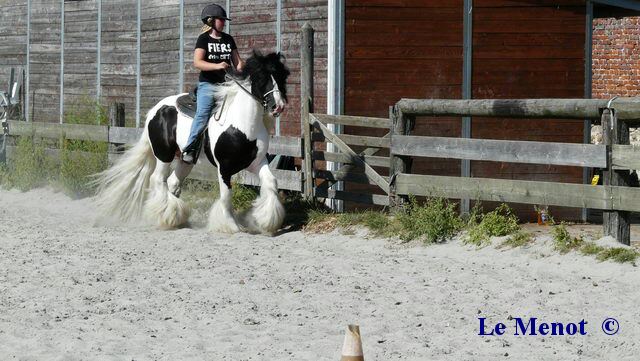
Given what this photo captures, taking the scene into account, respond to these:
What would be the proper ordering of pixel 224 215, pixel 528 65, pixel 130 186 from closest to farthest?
pixel 224 215
pixel 130 186
pixel 528 65

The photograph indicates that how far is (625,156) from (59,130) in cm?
995

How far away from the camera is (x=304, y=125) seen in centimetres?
1327

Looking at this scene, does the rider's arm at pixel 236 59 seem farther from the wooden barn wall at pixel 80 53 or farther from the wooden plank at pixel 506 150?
the wooden barn wall at pixel 80 53

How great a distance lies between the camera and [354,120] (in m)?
12.7

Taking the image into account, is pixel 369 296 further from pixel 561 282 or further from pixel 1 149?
pixel 1 149

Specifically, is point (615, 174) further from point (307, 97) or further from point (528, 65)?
point (528, 65)

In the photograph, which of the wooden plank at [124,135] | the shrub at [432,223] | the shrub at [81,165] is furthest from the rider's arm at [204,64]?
the shrub at [81,165]

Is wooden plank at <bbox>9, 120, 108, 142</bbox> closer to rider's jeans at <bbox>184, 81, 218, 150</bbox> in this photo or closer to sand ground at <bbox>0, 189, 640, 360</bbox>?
rider's jeans at <bbox>184, 81, 218, 150</bbox>

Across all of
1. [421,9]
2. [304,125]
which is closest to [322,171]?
[304,125]

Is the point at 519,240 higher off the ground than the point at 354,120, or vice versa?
the point at 354,120

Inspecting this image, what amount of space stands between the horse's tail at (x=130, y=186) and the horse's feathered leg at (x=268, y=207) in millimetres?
1769

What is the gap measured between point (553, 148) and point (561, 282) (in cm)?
189

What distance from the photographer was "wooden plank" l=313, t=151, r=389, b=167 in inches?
493

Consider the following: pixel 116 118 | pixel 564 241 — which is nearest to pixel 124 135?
pixel 116 118
